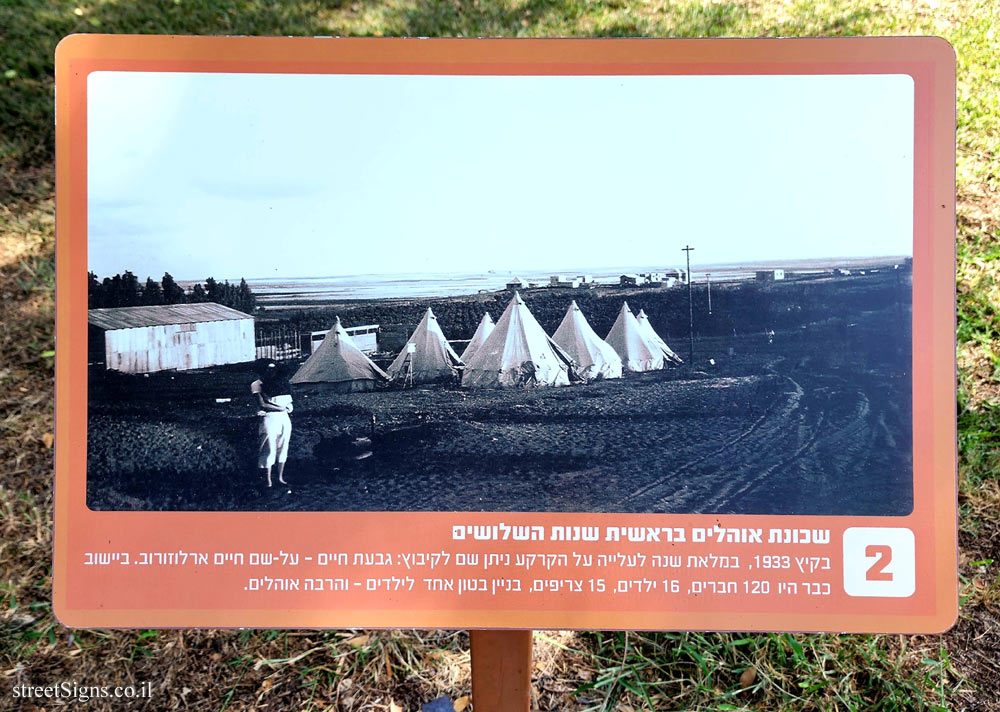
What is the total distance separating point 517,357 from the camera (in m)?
1.22

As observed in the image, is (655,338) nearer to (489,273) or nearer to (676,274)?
(676,274)

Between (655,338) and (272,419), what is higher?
(655,338)

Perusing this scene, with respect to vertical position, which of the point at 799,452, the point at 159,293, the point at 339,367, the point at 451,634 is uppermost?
the point at 159,293

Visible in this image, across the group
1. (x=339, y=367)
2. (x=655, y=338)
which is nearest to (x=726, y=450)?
(x=655, y=338)

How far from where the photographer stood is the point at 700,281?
3.98 ft

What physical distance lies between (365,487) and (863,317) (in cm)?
93

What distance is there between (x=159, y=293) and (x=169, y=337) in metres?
0.08

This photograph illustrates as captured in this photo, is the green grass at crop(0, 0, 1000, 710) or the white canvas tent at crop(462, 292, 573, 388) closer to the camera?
the white canvas tent at crop(462, 292, 573, 388)

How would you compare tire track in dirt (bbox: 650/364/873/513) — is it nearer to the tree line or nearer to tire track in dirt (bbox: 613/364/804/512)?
tire track in dirt (bbox: 613/364/804/512)

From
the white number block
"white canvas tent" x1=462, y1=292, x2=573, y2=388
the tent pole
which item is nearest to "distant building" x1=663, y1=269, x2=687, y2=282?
"white canvas tent" x1=462, y1=292, x2=573, y2=388

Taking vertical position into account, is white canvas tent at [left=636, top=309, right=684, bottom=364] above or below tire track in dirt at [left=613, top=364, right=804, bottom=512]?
above

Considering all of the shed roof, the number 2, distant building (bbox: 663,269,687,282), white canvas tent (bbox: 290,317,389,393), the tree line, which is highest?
distant building (bbox: 663,269,687,282)

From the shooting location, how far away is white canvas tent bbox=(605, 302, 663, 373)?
1217 mm

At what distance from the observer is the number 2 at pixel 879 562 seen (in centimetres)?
116
